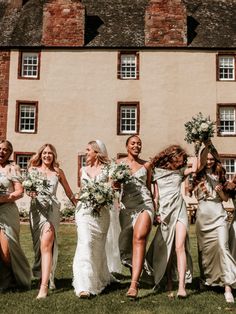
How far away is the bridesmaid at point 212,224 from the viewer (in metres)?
6.82

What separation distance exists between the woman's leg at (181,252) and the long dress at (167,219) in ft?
0.24

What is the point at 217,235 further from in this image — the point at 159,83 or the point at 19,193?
the point at 159,83

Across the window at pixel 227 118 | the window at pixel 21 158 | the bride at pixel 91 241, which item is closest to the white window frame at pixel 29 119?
the window at pixel 21 158

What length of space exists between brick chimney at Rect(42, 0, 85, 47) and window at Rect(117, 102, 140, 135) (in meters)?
4.59

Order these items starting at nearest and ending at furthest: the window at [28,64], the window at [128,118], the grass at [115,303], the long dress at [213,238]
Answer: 1. the grass at [115,303]
2. the long dress at [213,238]
3. the window at [128,118]
4. the window at [28,64]

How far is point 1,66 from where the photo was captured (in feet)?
86.7

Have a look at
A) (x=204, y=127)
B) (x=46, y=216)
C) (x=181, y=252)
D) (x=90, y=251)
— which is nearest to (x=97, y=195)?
(x=90, y=251)

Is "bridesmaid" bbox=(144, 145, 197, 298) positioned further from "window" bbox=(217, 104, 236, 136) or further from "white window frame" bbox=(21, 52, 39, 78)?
"white window frame" bbox=(21, 52, 39, 78)

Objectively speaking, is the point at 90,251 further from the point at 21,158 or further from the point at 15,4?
the point at 15,4

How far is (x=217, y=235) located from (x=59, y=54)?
21.3 meters

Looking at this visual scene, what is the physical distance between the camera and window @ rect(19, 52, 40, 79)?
2662cm

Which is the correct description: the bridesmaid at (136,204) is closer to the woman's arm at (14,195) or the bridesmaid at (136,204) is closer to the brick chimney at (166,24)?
the woman's arm at (14,195)

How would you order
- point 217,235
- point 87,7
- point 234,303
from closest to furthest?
1. point 234,303
2. point 217,235
3. point 87,7

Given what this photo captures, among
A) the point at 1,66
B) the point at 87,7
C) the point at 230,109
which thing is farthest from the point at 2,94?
the point at 230,109
